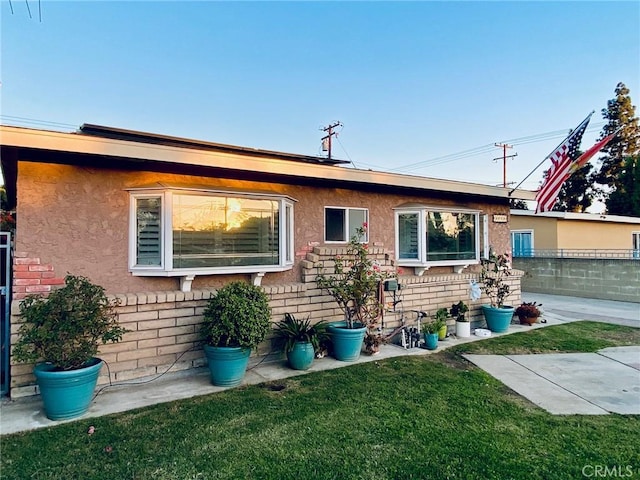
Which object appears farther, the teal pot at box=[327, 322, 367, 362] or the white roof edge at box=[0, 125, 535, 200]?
the teal pot at box=[327, 322, 367, 362]

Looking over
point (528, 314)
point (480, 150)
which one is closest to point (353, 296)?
point (528, 314)

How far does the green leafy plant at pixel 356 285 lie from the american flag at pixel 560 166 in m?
5.12

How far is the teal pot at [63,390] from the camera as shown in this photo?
3.41m

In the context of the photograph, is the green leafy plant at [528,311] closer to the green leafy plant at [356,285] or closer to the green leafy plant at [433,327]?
the green leafy plant at [433,327]

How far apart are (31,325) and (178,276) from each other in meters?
1.56

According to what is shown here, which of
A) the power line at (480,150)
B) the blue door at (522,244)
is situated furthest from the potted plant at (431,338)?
the power line at (480,150)

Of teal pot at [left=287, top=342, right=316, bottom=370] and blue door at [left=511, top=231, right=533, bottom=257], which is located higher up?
blue door at [left=511, top=231, right=533, bottom=257]

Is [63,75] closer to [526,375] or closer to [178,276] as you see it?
[178,276]

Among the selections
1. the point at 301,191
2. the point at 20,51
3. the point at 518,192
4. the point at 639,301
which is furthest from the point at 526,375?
the point at 639,301

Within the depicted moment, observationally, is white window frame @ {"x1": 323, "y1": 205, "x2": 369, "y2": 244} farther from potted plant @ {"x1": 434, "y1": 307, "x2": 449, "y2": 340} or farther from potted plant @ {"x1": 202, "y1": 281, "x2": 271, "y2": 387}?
potted plant @ {"x1": 202, "y1": 281, "x2": 271, "y2": 387}

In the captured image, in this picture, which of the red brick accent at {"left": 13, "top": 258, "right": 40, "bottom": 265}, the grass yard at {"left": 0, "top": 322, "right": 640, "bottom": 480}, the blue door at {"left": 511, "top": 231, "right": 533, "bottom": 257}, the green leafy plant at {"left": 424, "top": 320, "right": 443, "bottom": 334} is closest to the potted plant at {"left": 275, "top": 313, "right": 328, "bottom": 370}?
the grass yard at {"left": 0, "top": 322, "right": 640, "bottom": 480}

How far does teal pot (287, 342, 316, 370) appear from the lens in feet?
16.2

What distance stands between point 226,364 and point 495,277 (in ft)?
20.5

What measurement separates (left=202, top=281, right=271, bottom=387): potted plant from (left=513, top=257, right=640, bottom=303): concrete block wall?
8.96 m
